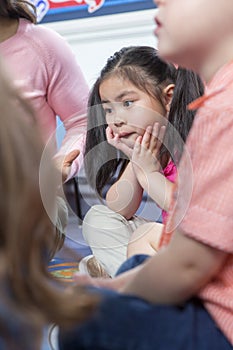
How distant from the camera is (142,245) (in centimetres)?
117

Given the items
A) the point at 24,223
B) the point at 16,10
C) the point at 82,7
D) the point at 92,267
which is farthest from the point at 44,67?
the point at 82,7

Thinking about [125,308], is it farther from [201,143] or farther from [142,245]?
[142,245]

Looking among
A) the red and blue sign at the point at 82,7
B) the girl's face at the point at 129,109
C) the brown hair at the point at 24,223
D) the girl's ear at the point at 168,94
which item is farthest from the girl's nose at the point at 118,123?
the red and blue sign at the point at 82,7

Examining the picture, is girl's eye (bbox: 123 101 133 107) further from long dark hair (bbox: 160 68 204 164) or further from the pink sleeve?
the pink sleeve

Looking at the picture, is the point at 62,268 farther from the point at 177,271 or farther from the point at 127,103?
the point at 177,271

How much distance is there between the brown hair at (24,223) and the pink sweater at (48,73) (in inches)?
35.2

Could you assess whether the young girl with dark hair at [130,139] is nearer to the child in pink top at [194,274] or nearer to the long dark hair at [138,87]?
the long dark hair at [138,87]

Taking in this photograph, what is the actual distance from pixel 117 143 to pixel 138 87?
0.13 m

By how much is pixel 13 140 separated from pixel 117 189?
0.83 m

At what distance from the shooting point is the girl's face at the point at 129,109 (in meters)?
1.29

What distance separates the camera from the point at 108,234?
4.82 ft

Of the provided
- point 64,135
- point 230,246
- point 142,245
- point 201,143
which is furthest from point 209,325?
point 64,135

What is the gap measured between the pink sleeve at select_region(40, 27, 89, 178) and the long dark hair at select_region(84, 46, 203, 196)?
0.05 meters

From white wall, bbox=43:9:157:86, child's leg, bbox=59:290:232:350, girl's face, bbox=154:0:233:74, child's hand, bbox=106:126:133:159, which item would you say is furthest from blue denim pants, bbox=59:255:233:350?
white wall, bbox=43:9:157:86
